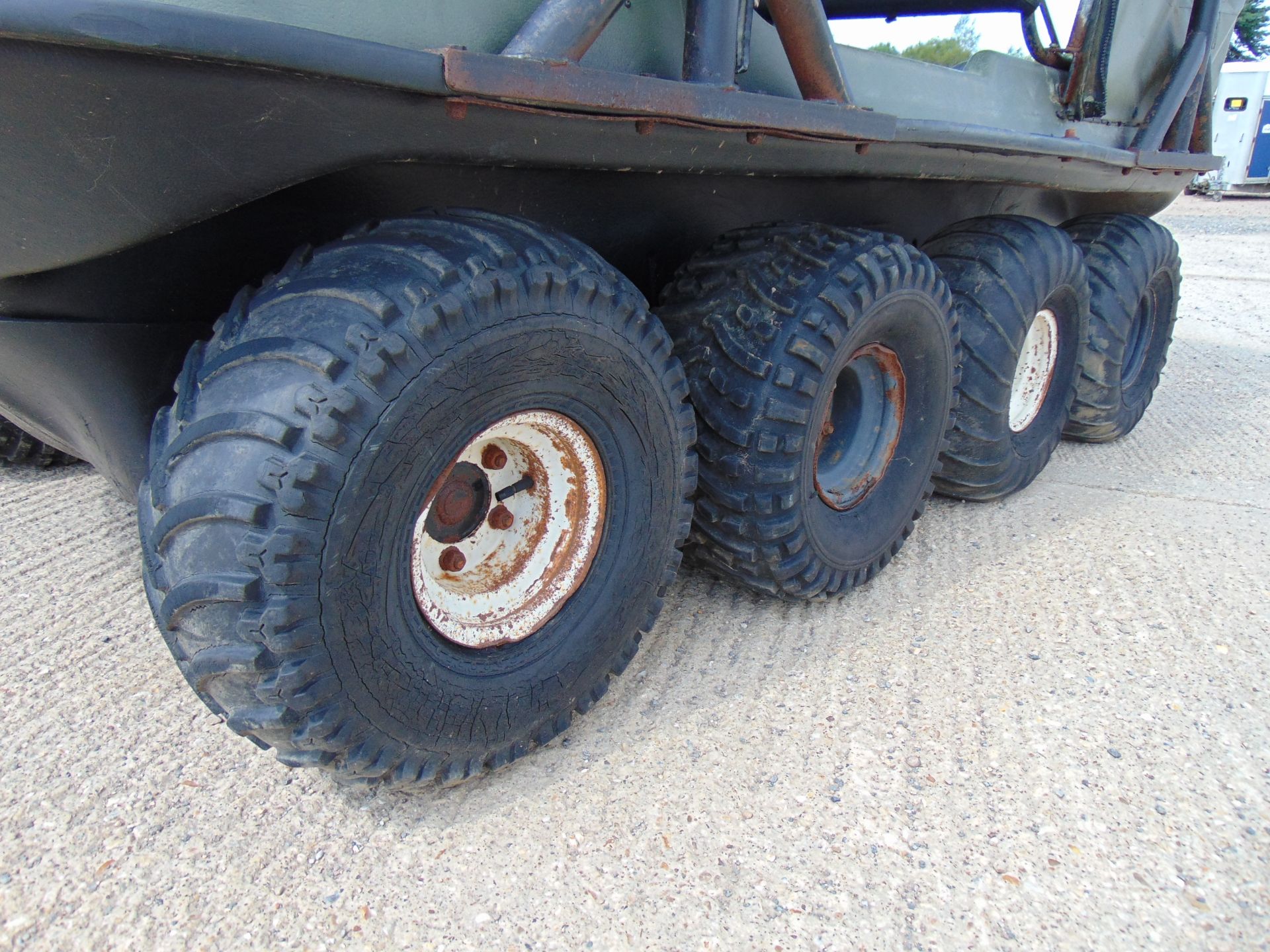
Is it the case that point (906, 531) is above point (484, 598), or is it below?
below

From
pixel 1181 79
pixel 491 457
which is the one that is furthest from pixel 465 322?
pixel 1181 79

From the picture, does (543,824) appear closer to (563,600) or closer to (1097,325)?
(563,600)

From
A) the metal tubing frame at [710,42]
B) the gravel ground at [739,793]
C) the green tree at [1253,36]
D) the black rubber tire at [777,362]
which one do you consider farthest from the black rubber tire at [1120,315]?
the green tree at [1253,36]

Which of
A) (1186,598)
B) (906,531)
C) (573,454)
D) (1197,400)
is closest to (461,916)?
(573,454)

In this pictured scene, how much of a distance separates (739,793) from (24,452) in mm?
2673

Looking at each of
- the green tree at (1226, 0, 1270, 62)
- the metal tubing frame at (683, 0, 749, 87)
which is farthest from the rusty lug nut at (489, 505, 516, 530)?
the green tree at (1226, 0, 1270, 62)

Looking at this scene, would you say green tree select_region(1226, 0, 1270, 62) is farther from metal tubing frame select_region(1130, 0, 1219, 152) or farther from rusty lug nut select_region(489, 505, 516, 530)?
rusty lug nut select_region(489, 505, 516, 530)

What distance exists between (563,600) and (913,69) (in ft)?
6.01

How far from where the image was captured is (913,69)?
257 cm

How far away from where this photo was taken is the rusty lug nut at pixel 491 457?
1824mm

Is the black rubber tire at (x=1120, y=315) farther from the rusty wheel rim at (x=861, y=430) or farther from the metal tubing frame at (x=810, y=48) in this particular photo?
the metal tubing frame at (x=810, y=48)

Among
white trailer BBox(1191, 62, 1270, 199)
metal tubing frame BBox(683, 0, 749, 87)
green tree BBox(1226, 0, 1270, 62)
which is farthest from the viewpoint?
green tree BBox(1226, 0, 1270, 62)

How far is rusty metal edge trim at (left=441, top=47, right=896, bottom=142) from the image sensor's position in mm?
1314

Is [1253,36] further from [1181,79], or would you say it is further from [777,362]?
[777,362]
